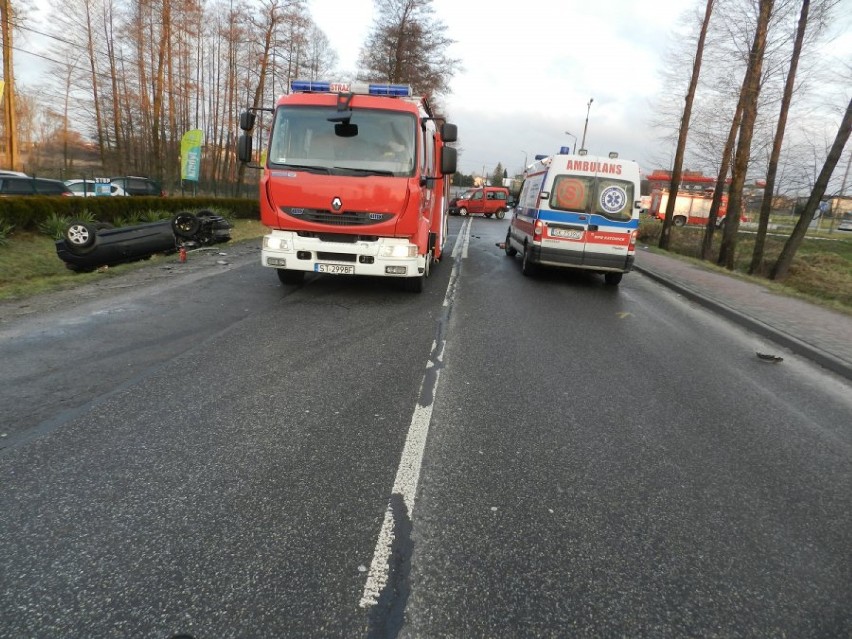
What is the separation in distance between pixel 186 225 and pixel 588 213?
967 cm

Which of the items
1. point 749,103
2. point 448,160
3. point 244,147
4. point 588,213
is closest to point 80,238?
point 244,147

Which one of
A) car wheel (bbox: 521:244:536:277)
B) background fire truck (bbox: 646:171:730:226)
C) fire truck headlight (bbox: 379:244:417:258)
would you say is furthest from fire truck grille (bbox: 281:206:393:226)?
background fire truck (bbox: 646:171:730:226)

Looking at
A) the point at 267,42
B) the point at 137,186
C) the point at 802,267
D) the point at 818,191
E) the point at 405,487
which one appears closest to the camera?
the point at 405,487

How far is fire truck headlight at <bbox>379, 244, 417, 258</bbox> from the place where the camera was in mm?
7445

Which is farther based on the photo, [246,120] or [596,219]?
[596,219]

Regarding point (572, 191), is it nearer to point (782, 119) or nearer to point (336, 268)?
point (336, 268)

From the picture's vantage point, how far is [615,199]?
1007cm

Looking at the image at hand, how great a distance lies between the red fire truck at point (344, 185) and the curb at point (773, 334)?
5.29m

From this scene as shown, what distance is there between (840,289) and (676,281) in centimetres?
758

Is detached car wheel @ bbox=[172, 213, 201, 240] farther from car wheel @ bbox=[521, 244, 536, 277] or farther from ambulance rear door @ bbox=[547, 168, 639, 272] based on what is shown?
ambulance rear door @ bbox=[547, 168, 639, 272]

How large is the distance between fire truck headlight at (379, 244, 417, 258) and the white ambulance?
3837mm

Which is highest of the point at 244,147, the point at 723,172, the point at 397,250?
the point at 723,172

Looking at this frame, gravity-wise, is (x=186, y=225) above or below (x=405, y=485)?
above

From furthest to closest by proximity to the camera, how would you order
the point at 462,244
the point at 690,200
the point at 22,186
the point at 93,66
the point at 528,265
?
the point at 690,200, the point at 93,66, the point at 462,244, the point at 22,186, the point at 528,265
